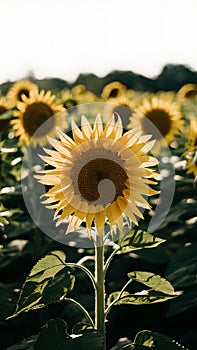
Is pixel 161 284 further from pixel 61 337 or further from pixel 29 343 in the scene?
pixel 29 343

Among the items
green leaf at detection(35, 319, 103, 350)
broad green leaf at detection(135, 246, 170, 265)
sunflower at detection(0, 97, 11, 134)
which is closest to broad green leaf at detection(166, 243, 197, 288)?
broad green leaf at detection(135, 246, 170, 265)

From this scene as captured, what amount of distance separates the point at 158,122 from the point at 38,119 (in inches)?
24.3

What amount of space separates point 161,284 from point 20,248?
49.1 inches

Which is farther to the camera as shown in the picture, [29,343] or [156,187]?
[156,187]

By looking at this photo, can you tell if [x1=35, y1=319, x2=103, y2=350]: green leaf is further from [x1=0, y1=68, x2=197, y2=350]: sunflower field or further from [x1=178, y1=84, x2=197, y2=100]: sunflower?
[x1=178, y1=84, x2=197, y2=100]: sunflower

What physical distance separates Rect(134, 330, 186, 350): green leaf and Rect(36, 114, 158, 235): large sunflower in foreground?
218mm

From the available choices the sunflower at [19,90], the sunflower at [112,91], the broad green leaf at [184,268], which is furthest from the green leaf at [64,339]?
the sunflower at [112,91]


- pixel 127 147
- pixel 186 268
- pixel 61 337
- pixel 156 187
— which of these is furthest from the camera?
pixel 156 187

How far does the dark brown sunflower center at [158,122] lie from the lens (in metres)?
3.36

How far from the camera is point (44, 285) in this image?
4.33 feet

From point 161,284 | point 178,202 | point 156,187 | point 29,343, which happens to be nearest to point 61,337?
point 161,284

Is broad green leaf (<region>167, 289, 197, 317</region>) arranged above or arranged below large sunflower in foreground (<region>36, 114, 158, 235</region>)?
below

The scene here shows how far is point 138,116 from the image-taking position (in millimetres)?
3326

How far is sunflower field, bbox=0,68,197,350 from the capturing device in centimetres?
135
